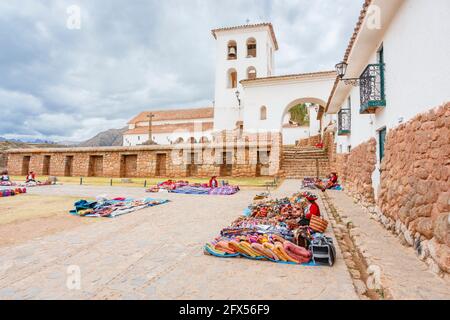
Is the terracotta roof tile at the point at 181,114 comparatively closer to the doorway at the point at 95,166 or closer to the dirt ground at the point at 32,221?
the doorway at the point at 95,166

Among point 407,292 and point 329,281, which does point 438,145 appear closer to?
point 407,292

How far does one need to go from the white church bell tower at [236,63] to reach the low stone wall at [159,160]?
671cm

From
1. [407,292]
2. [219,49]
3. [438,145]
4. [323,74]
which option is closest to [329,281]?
[407,292]

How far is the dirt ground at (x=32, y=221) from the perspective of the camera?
→ 532cm

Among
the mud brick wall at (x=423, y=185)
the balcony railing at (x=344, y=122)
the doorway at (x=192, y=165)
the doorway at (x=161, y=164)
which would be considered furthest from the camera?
the doorway at (x=161, y=164)

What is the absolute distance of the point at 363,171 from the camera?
8.24m

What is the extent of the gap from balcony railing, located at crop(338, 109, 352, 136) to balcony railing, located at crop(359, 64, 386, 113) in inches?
170

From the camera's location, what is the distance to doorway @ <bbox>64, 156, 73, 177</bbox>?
23094mm

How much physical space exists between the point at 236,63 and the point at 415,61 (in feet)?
80.3

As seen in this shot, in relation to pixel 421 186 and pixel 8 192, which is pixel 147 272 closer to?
pixel 421 186

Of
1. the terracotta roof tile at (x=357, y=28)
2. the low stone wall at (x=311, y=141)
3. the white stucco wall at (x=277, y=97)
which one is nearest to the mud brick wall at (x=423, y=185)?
the terracotta roof tile at (x=357, y=28)

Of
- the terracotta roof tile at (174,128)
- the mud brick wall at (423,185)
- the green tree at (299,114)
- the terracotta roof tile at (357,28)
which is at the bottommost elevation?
the mud brick wall at (423,185)

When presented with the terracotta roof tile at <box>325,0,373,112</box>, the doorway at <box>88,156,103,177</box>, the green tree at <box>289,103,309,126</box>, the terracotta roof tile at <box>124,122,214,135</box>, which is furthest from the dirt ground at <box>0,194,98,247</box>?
the green tree at <box>289,103,309,126</box>

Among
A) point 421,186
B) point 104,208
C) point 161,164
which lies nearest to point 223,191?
point 104,208
